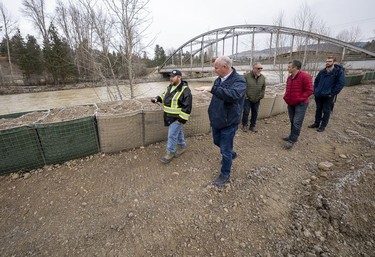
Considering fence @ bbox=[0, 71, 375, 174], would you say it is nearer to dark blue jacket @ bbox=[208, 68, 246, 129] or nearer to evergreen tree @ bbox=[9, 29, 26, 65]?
dark blue jacket @ bbox=[208, 68, 246, 129]

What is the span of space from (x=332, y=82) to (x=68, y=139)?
17.2 ft

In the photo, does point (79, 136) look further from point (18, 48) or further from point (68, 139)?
point (18, 48)

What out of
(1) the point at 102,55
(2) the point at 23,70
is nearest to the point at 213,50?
(2) the point at 23,70

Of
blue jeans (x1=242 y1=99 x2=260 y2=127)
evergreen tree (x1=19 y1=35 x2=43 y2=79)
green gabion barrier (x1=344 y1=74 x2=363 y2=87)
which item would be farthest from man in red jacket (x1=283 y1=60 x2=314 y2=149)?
evergreen tree (x1=19 y1=35 x2=43 y2=79)

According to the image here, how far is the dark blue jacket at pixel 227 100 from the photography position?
6.55ft

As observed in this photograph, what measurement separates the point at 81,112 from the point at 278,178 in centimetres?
361

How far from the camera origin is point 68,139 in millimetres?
2912

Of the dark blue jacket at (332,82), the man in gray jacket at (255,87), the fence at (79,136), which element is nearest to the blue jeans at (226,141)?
the fence at (79,136)

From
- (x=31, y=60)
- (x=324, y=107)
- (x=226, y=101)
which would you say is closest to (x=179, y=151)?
(x=226, y=101)

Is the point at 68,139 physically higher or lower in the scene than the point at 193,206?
higher

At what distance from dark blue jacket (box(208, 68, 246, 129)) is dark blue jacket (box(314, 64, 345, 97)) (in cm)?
291

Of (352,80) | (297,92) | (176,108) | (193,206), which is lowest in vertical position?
(193,206)

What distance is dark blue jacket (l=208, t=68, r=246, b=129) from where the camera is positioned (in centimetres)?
200

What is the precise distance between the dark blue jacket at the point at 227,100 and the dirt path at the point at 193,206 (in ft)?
3.05
